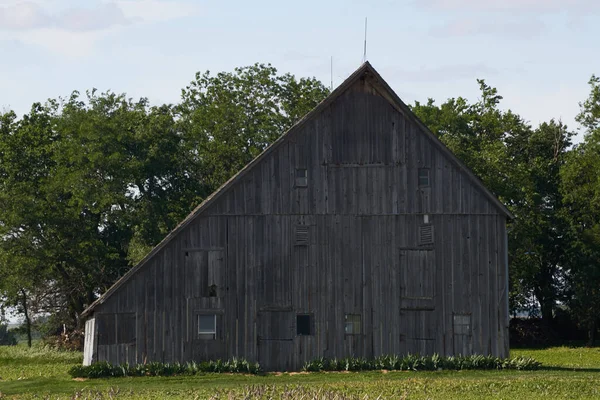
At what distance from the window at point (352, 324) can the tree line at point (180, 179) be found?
836 inches

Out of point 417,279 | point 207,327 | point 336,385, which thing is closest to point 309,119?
point 417,279

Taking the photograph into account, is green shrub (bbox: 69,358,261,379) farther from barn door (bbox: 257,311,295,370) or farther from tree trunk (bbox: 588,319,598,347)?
tree trunk (bbox: 588,319,598,347)

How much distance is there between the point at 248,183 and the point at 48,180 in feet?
80.6

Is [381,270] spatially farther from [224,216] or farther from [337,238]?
[224,216]

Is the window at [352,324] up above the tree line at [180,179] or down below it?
below

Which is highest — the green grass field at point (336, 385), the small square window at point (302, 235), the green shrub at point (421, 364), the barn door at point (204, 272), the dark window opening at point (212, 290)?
the small square window at point (302, 235)

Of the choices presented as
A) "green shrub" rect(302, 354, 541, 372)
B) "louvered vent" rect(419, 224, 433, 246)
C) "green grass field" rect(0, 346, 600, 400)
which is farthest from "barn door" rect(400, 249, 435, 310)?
"green grass field" rect(0, 346, 600, 400)

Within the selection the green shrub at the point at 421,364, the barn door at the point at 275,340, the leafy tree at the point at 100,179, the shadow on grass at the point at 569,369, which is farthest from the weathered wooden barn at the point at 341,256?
the leafy tree at the point at 100,179

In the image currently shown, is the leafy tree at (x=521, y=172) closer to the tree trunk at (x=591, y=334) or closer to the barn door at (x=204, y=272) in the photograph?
the tree trunk at (x=591, y=334)

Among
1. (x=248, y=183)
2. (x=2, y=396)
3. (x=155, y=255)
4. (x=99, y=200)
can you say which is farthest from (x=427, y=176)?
(x=99, y=200)

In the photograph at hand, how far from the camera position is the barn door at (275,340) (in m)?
47.0

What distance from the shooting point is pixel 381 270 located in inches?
1863

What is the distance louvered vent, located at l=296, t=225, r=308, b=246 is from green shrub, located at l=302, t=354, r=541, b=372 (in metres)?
4.73

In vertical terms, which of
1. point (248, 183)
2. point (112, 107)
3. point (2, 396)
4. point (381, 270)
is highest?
point (112, 107)
